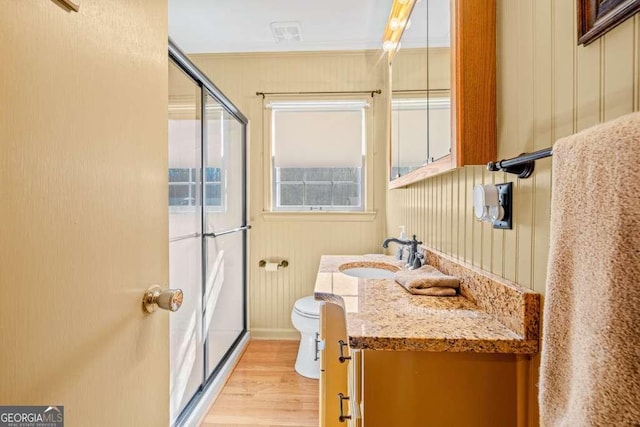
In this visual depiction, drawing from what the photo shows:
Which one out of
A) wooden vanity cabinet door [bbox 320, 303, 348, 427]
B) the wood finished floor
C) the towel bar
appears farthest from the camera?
the wood finished floor

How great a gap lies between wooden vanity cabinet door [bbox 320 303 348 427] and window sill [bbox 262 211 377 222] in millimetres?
1330

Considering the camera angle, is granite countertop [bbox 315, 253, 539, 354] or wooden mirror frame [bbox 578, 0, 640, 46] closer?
wooden mirror frame [bbox 578, 0, 640, 46]

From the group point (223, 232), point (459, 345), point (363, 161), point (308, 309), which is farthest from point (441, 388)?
point (363, 161)

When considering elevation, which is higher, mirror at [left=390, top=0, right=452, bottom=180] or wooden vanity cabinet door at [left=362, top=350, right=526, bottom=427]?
mirror at [left=390, top=0, right=452, bottom=180]

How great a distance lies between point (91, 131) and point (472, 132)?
36.3 inches

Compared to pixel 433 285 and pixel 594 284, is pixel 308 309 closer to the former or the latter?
pixel 433 285

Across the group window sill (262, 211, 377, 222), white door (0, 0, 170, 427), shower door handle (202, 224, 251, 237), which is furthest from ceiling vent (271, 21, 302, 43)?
white door (0, 0, 170, 427)

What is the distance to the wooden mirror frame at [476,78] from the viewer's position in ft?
2.87

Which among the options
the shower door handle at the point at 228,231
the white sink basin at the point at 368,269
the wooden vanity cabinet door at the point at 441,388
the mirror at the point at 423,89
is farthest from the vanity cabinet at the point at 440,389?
the shower door handle at the point at 228,231

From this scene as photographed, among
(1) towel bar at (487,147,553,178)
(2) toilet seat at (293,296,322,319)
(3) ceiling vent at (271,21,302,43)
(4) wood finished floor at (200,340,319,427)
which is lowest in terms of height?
(4) wood finished floor at (200,340,319,427)

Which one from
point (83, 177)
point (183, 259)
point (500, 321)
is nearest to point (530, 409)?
point (500, 321)

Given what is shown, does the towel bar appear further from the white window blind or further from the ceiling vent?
the ceiling vent

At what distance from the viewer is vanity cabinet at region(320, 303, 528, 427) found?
715mm

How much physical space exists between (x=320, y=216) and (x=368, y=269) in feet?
2.98
